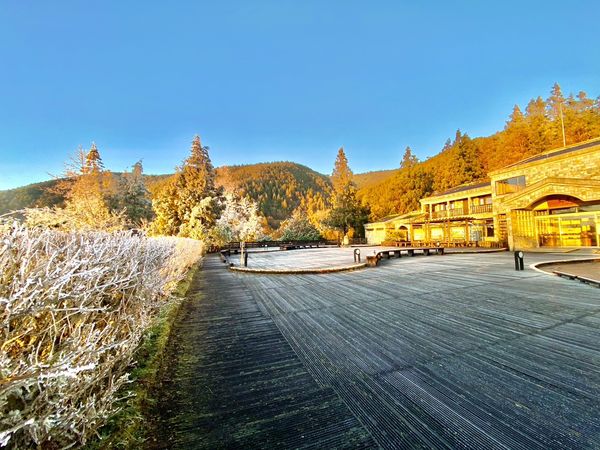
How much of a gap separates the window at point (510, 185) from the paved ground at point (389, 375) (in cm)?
1765

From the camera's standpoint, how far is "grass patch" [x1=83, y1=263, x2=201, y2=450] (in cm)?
157

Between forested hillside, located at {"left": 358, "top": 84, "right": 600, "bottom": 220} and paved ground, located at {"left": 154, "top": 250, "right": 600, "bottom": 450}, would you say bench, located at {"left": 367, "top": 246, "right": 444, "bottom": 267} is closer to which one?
paved ground, located at {"left": 154, "top": 250, "right": 600, "bottom": 450}

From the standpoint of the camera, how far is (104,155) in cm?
3447

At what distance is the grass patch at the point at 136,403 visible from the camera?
1570mm

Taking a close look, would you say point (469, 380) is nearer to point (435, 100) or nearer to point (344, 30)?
point (344, 30)

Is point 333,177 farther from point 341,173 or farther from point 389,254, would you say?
point 389,254

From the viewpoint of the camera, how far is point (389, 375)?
2.49 meters

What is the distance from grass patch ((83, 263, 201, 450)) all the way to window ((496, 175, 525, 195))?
963 inches

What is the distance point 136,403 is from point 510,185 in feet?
83.0

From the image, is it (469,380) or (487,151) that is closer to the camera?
(469,380)

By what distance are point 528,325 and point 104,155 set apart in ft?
148

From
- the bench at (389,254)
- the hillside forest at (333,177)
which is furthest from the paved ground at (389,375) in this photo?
the hillside forest at (333,177)

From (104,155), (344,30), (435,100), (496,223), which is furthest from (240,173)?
(496,223)

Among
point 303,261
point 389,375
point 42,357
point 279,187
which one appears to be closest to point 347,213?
point 303,261
